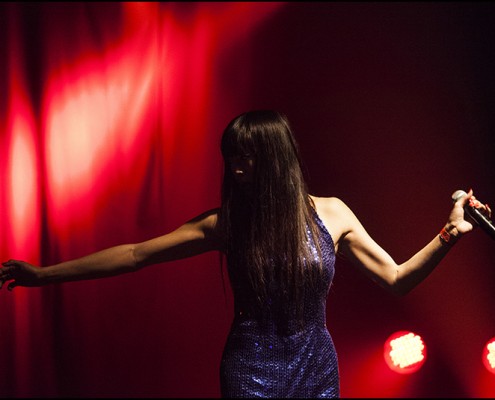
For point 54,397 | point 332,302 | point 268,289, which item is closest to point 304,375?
point 268,289

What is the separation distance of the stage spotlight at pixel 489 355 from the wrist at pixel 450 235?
1.56 metres

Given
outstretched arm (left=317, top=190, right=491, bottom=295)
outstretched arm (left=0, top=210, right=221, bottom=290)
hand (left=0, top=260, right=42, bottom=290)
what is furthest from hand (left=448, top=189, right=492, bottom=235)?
hand (left=0, top=260, right=42, bottom=290)

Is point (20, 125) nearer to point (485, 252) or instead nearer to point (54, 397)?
point (54, 397)

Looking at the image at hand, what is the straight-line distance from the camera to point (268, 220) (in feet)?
6.59

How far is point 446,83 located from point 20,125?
7.11 feet

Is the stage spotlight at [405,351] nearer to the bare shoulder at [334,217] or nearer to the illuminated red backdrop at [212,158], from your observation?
the illuminated red backdrop at [212,158]

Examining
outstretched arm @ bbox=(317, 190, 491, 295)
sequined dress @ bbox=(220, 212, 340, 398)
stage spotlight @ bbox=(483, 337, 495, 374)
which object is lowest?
stage spotlight @ bbox=(483, 337, 495, 374)

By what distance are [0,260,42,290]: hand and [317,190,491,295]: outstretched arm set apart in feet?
3.09

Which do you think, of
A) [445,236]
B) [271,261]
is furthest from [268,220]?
[445,236]

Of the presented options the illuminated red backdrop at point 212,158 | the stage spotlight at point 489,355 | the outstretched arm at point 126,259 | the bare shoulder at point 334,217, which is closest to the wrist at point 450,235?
the bare shoulder at point 334,217

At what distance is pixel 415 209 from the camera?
346 centimetres

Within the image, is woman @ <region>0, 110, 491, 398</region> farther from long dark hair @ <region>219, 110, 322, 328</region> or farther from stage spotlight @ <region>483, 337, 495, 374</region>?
stage spotlight @ <region>483, 337, 495, 374</region>

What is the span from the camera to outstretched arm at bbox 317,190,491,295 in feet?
6.50

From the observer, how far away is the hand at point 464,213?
1.96 metres
